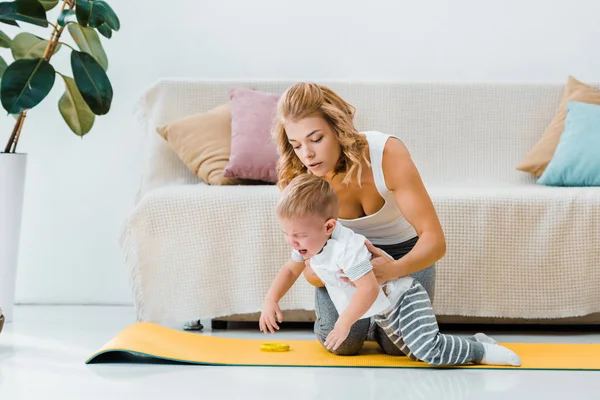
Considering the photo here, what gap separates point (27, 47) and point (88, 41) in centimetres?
21

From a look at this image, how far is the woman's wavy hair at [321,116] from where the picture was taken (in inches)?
72.3

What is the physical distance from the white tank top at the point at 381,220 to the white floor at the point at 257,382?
355mm

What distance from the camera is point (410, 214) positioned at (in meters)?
1.90

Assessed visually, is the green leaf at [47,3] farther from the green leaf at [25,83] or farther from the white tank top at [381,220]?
the white tank top at [381,220]

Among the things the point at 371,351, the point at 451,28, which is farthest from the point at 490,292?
the point at 451,28

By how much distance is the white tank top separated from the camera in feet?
6.35

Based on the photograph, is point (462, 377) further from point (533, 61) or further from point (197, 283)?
point (533, 61)

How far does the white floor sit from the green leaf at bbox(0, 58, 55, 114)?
81 centimetres

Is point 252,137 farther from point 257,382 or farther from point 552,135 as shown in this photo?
point 257,382

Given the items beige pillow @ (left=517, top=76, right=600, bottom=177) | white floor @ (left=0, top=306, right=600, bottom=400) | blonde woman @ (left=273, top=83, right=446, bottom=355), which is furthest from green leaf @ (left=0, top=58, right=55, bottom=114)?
beige pillow @ (left=517, top=76, right=600, bottom=177)

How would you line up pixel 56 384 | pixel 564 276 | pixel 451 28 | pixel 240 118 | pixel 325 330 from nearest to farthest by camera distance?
pixel 56 384, pixel 325 330, pixel 564 276, pixel 240 118, pixel 451 28

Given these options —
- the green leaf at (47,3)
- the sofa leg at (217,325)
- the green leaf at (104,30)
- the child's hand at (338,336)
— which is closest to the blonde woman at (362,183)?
the child's hand at (338,336)

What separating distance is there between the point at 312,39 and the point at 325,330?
1548mm

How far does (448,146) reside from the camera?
10.0ft
